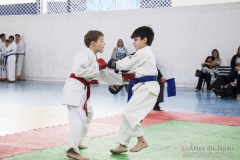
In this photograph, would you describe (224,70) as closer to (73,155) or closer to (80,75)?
(80,75)

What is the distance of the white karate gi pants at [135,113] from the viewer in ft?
14.5

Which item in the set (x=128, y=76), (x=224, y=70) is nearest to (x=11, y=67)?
(x=224, y=70)

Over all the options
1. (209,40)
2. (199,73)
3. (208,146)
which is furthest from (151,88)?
(209,40)

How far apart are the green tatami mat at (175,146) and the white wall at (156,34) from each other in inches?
295

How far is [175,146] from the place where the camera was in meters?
4.93

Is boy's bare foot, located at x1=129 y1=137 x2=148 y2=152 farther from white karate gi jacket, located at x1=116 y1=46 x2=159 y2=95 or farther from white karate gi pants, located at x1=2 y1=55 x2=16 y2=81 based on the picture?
white karate gi pants, located at x1=2 y1=55 x2=16 y2=81

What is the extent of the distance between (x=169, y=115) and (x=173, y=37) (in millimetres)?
7009

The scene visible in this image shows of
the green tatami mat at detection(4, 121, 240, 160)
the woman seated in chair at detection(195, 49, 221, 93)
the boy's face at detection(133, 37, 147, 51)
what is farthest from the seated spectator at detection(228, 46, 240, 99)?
the boy's face at detection(133, 37, 147, 51)

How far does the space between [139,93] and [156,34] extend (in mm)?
10332

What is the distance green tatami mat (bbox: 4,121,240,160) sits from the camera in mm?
4363

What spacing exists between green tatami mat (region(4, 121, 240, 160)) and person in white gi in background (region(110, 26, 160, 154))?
179mm

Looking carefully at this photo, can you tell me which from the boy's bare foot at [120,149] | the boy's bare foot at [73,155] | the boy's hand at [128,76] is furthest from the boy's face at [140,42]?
the boy's bare foot at [73,155]

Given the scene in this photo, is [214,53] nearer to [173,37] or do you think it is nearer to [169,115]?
[173,37]

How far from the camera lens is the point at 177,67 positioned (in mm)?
14234
